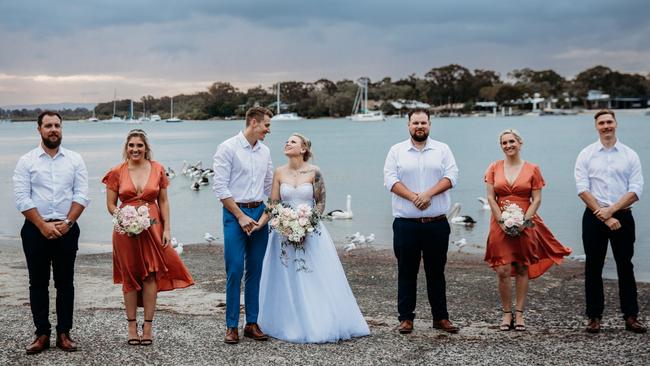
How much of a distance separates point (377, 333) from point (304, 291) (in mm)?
870

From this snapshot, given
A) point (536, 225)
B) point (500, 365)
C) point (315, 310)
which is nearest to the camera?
point (500, 365)

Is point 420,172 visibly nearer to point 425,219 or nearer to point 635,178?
point 425,219

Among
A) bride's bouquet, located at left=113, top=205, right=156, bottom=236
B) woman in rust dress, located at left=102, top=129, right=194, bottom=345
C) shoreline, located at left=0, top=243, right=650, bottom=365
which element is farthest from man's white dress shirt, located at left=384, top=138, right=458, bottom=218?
bride's bouquet, located at left=113, top=205, right=156, bottom=236

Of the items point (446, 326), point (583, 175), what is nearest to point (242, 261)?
point (446, 326)

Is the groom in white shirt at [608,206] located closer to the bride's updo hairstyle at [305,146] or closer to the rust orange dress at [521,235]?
the rust orange dress at [521,235]

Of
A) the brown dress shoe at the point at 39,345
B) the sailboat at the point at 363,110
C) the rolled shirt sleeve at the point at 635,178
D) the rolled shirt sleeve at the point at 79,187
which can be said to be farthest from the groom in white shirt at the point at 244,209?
the sailboat at the point at 363,110

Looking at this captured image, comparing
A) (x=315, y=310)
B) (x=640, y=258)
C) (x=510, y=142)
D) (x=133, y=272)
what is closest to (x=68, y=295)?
(x=133, y=272)

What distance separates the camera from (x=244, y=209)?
271 inches

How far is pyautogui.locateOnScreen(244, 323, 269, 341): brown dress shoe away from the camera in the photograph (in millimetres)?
6980

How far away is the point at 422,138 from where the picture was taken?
7223 millimetres

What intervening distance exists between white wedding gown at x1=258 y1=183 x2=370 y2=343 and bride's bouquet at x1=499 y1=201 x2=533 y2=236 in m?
1.71

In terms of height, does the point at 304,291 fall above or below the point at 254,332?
above

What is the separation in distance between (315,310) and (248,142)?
176 cm

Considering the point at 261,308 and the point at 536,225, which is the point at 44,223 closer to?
the point at 261,308
